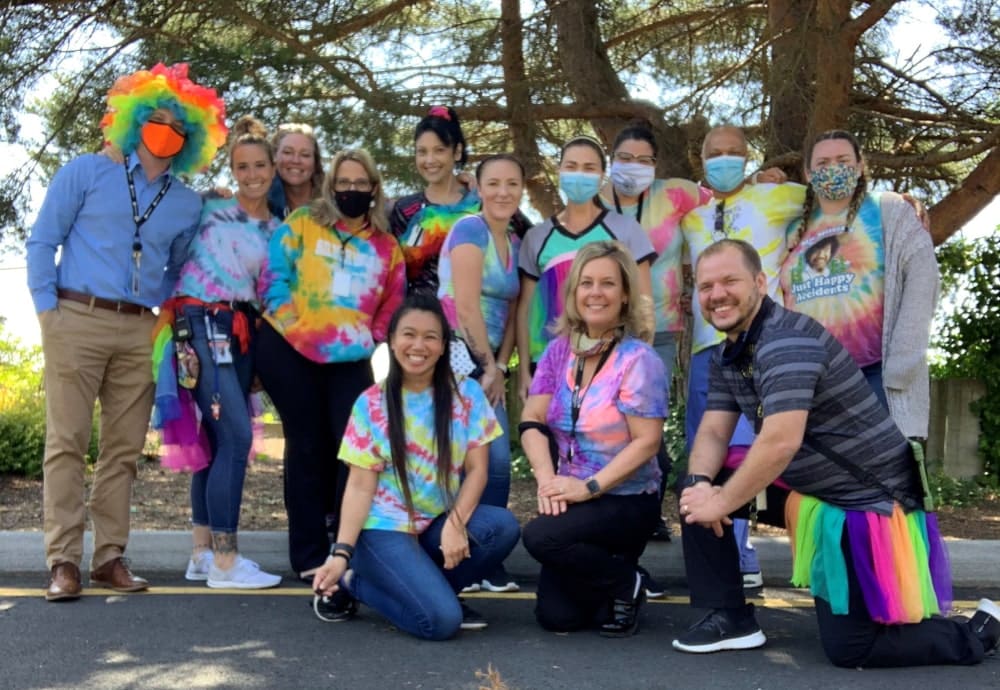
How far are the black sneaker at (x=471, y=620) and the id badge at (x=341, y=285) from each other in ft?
4.83

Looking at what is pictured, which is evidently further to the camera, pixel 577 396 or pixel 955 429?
pixel 955 429

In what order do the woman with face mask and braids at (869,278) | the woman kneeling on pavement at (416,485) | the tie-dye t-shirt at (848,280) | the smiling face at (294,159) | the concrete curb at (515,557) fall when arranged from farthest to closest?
the smiling face at (294,159) < the concrete curb at (515,557) < the tie-dye t-shirt at (848,280) < the woman with face mask and braids at (869,278) < the woman kneeling on pavement at (416,485)

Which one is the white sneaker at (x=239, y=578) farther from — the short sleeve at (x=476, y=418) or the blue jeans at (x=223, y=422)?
the short sleeve at (x=476, y=418)

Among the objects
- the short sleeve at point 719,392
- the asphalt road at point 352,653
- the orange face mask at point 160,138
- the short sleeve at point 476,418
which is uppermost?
the orange face mask at point 160,138

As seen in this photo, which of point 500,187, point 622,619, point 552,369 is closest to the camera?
point 622,619

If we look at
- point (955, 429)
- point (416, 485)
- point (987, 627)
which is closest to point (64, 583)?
point (416, 485)

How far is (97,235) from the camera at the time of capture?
5.13 metres

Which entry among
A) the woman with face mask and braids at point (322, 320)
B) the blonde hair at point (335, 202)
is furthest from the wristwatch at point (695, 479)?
the blonde hair at point (335, 202)

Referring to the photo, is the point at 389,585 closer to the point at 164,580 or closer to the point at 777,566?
the point at 164,580

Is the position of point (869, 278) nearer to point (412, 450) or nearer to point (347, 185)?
point (412, 450)

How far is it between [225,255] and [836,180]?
105 inches

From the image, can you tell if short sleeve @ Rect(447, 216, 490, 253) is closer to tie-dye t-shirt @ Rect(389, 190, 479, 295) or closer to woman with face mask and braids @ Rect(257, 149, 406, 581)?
tie-dye t-shirt @ Rect(389, 190, 479, 295)

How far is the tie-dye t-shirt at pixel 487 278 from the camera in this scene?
5168 mm

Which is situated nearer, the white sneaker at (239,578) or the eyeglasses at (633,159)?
the white sneaker at (239,578)
